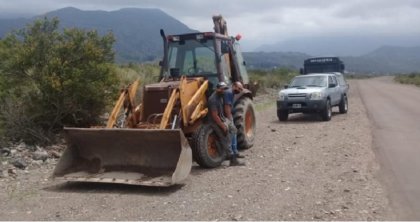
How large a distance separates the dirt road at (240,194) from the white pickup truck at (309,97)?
677cm

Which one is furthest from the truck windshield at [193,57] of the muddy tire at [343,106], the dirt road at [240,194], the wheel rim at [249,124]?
the muddy tire at [343,106]

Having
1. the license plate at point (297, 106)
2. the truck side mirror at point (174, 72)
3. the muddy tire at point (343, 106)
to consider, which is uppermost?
the truck side mirror at point (174, 72)

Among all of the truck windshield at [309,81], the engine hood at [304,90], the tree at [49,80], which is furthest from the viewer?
the truck windshield at [309,81]

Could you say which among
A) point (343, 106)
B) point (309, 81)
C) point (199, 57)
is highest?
point (199, 57)

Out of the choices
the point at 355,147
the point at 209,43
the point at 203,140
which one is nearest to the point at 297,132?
the point at 355,147

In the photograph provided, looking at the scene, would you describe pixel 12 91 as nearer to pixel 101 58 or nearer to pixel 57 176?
pixel 101 58

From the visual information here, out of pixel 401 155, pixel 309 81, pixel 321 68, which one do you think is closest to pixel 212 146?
pixel 401 155

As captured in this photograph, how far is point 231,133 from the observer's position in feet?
33.7

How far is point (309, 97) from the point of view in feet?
59.6

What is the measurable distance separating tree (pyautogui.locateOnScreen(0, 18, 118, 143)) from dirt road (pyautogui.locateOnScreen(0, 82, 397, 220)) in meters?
2.35

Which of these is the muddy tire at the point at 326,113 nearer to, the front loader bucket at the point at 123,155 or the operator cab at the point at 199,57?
the operator cab at the point at 199,57

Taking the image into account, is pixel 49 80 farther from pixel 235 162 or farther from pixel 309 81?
pixel 309 81

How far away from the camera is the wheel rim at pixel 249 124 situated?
1248cm

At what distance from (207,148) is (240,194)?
1972 mm
